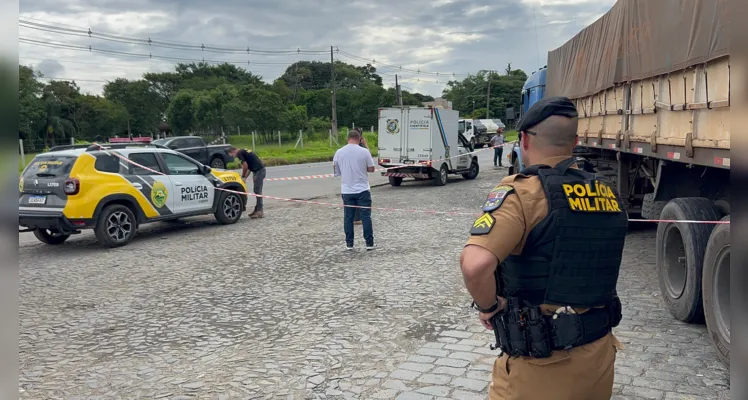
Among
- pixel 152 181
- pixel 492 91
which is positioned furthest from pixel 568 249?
pixel 492 91

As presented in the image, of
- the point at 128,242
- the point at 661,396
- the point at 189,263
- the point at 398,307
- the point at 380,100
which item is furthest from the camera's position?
the point at 380,100

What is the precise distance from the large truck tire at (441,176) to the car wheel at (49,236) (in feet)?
36.6

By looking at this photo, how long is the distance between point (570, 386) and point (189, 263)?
672 cm

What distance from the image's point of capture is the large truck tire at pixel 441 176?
17844mm

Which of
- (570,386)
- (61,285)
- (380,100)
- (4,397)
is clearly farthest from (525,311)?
(380,100)

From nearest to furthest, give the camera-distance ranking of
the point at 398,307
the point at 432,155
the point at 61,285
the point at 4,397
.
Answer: the point at 4,397, the point at 398,307, the point at 61,285, the point at 432,155

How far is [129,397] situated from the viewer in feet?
12.9

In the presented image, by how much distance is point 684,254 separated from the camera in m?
5.03

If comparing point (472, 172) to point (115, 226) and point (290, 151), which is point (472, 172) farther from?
point (290, 151)

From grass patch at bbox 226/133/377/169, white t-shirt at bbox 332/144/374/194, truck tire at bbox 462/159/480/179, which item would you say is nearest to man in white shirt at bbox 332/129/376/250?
white t-shirt at bbox 332/144/374/194

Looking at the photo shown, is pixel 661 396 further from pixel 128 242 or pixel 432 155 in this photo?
pixel 432 155

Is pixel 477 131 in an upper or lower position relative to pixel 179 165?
upper

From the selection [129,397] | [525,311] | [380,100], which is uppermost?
[380,100]

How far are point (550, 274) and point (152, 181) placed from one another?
28.9 ft
